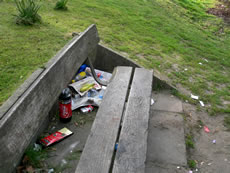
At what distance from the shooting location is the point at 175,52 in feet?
19.4

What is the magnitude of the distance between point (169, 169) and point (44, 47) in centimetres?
290

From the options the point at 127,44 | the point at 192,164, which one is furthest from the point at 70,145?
the point at 127,44

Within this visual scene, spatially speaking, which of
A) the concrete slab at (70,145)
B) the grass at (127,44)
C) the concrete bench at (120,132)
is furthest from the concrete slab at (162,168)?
the grass at (127,44)

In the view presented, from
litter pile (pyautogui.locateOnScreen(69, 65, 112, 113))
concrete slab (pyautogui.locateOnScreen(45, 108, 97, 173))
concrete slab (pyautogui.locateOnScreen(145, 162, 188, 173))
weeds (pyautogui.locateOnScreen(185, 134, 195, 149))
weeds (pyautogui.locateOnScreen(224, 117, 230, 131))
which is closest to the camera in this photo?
concrete slab (pyautogui.locateOnScreen(45, 108, 97, 173))

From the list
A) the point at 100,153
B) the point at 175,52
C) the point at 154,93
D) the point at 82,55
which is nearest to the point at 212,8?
the point at 175,52

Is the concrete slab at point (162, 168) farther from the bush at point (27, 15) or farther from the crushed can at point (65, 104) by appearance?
the bush at point (27, 15)

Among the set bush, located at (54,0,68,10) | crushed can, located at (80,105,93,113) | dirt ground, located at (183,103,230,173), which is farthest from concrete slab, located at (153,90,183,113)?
bush, located at (54,0,68,10)

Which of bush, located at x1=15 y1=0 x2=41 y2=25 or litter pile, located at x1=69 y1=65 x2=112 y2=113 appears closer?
litter pile, located at x1=69 y1=65 x2=112 y2=113

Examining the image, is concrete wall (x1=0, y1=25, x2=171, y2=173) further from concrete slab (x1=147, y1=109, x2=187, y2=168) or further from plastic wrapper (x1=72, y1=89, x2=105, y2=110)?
concrete slab (x1=147, y1=109, x2=187, y2=168)

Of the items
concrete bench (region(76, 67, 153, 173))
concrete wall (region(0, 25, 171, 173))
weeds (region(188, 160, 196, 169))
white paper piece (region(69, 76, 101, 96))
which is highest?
concrete wall (region(0, 25, 171, 173))

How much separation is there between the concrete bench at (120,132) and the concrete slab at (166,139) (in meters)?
0.60

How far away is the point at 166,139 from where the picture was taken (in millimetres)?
3244

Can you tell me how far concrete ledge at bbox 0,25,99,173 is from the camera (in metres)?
1.70

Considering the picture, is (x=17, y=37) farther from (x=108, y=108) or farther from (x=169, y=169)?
(x=169, y=169)
